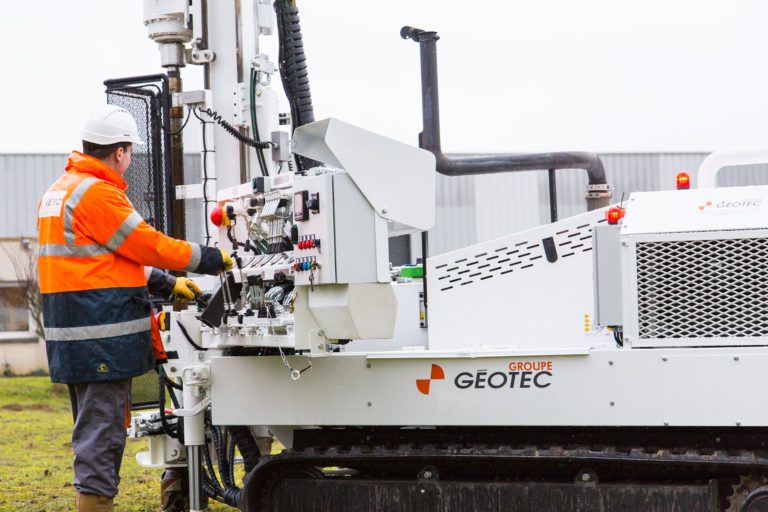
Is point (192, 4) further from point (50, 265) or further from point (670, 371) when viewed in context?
point (670, 371)

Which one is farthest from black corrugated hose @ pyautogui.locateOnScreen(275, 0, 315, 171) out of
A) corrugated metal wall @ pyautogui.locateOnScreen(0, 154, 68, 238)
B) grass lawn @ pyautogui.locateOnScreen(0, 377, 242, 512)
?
corrugated metal wall @ pyautogui.locateOnScreen(0, 154, 68, 238)

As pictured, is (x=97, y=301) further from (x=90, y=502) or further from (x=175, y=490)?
(x=175, y=490)

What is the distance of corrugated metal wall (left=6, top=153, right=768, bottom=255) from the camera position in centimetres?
1980

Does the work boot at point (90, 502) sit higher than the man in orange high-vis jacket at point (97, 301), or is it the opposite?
the man in orange high-vis jacket at point (97, 301)

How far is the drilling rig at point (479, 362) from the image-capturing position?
4852mm

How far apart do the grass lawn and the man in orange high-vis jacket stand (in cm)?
235

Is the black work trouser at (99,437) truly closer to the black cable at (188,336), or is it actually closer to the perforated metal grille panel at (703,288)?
the black cable at (188,336)

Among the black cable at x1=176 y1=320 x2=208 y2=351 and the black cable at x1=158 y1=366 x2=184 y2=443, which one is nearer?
the black cable at x1=176 y1=320 x2=208 y2=351

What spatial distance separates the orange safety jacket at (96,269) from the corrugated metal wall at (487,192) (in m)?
14.3

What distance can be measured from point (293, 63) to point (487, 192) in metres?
14.1

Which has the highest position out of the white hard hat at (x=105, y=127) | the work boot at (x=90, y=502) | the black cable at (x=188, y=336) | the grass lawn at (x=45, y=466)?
the white hard hat at (x=105, y=127)

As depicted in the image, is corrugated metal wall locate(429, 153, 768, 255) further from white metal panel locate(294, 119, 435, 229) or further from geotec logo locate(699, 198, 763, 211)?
geotec logo locate(699, 198, 763, 211)

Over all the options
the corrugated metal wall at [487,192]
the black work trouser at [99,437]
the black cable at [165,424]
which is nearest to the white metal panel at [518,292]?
the black cable at [165,424]

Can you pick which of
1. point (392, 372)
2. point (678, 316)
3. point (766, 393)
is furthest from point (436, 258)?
point (766, 393)
